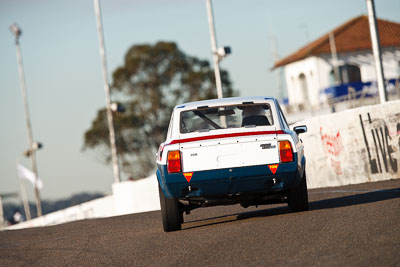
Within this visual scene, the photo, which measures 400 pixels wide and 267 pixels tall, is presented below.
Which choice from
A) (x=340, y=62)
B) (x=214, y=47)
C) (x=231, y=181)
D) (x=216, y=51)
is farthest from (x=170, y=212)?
(x=340, y=62)

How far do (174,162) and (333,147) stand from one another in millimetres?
9363

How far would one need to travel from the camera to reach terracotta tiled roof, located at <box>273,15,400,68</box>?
70.1 meters

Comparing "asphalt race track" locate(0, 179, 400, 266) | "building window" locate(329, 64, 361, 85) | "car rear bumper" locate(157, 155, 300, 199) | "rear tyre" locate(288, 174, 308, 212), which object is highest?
"building window" locate(329, 64, 361, 85)

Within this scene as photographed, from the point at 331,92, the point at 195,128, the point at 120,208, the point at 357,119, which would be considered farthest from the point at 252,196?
the point at 331,92

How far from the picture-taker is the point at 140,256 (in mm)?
9000

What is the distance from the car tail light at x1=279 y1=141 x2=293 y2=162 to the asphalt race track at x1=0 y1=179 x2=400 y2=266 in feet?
2.48

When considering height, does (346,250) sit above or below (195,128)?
below

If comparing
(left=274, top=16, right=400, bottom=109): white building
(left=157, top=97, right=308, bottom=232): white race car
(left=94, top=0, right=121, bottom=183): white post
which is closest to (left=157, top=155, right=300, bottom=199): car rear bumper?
(left=157, top=97, right=308, bottom=232): white race car

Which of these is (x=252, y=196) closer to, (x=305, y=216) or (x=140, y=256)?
(x=305, y=216)

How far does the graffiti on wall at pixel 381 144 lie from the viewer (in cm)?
1717

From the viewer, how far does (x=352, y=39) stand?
237 ft

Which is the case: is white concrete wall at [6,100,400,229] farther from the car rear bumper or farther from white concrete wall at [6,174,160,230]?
the car rear bumper

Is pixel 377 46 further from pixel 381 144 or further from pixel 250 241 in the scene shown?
pixel 250 241

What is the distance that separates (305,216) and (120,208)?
1667 centimetres
